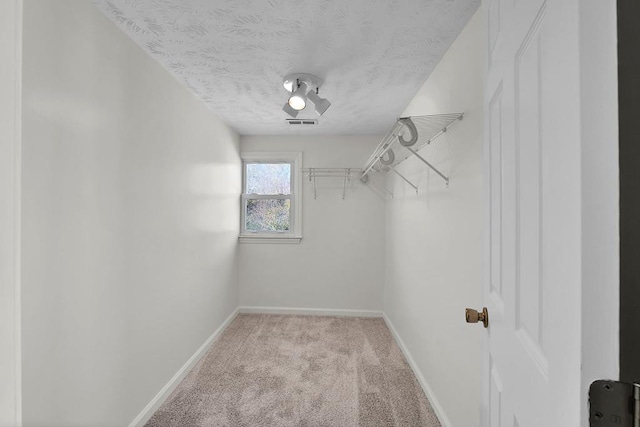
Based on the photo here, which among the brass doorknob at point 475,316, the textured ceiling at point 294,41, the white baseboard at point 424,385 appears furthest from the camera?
the white baseboard at point 424,385

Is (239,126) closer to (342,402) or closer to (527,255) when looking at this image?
(342,402)

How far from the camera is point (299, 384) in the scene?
7.89ft

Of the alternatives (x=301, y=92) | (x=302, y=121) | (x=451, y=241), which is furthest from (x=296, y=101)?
(x=451, y=241)

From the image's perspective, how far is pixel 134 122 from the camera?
1845 mm

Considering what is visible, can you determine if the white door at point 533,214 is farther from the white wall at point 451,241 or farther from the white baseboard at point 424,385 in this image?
the white baseboard at point 424,385

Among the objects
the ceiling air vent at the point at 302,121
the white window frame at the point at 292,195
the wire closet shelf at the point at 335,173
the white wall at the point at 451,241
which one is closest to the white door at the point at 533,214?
the white wall at the point at 451,241

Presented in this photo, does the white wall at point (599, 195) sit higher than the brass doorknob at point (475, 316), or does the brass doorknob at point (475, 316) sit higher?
the white wall at point (599, 195)

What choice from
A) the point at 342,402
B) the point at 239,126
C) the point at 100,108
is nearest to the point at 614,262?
the point at 100,108

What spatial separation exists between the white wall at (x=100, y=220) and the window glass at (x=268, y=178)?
1.49 m

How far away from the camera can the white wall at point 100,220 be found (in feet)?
3.98

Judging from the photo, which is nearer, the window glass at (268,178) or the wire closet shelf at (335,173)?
the wire closet shelf at (335,173)

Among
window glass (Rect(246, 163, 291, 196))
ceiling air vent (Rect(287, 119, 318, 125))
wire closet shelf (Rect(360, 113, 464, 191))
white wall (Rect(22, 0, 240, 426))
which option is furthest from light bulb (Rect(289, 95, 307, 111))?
window glass (Rect(246, 163, 291, 196))

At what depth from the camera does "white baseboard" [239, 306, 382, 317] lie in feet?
13.2

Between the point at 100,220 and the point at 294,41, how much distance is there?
134 centimetres
